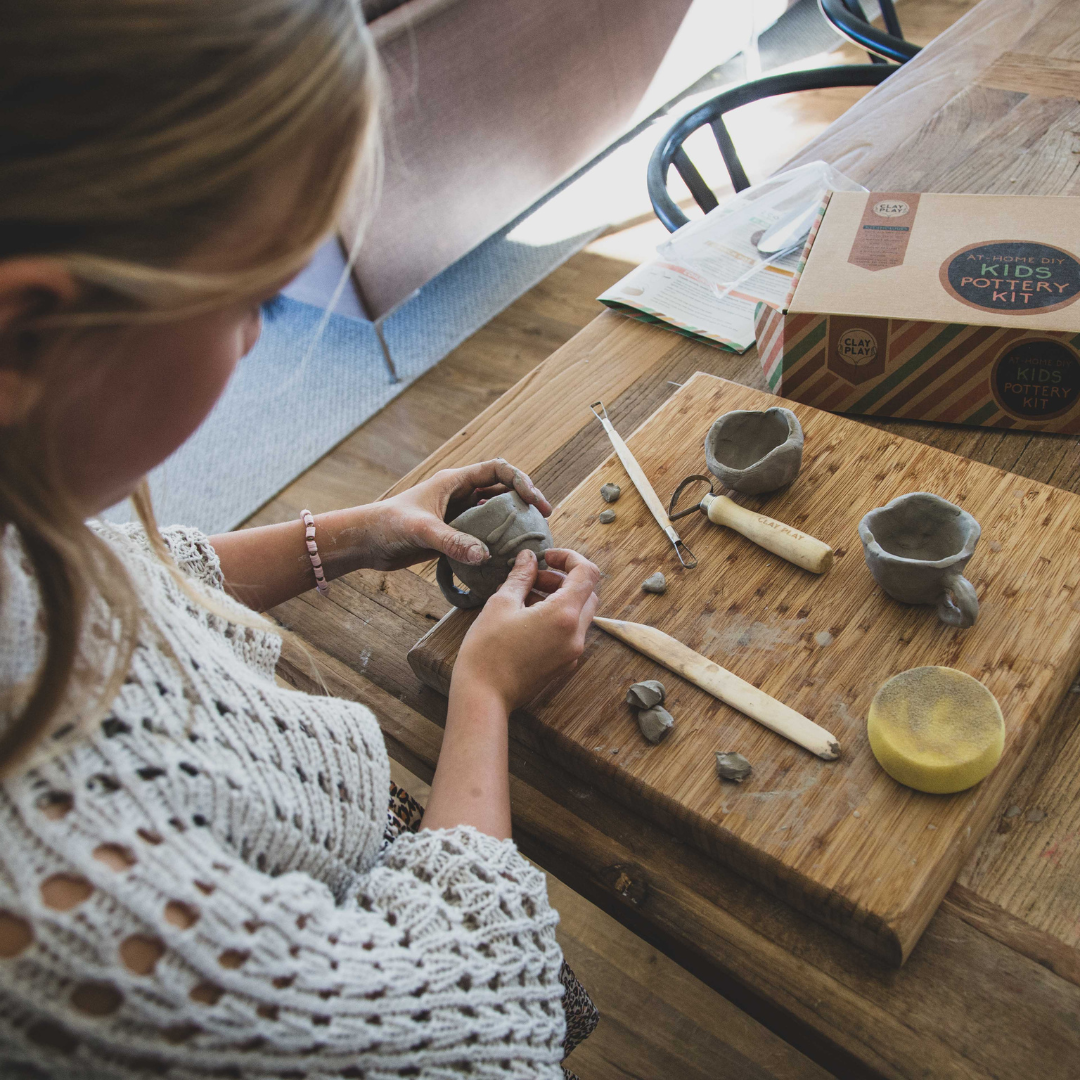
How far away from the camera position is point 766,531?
2.83 feet

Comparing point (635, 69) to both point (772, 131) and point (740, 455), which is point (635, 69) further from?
point (740, 455)

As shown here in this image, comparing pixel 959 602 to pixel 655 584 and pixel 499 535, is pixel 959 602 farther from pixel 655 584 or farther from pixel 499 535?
pixel 499 535

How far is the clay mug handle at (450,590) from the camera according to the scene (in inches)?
35.3

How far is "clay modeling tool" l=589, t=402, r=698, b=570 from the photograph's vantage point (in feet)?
2.91

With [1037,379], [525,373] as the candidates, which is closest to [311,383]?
[525,373]

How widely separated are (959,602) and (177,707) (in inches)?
24.5

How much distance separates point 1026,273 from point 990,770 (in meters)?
0.57

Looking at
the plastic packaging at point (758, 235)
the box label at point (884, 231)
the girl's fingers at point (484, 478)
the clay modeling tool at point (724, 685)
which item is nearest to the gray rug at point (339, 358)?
the plastic packaging at point (758, 235)

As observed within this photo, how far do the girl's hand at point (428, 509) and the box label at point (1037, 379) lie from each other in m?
0.50

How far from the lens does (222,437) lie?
2.58 m

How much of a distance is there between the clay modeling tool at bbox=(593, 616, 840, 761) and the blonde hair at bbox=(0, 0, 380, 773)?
0.45 metres

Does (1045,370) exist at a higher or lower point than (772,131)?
higher

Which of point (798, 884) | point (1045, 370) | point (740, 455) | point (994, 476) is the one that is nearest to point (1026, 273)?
point (1045, 370)

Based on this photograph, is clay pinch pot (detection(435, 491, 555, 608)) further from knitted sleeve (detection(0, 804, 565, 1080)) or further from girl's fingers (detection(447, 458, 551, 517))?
knitted sleeve (detection(0, 804, 565, 1080))
